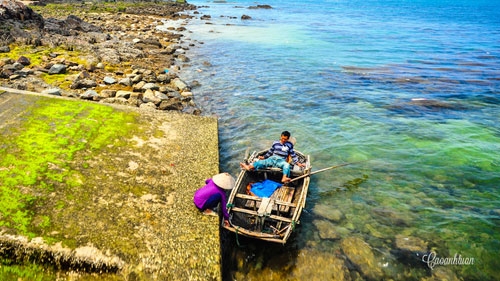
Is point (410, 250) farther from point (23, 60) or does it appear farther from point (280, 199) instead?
point (23, 60)

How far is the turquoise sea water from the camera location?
8711 millimetres

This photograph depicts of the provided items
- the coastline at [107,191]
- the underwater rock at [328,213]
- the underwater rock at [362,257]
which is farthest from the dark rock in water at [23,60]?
the underwater rock at [362,257]

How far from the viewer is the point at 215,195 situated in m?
7.96

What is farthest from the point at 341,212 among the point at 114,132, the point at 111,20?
the point at 111,20

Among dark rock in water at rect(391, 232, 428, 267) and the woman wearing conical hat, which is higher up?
the woman wearing conical hat

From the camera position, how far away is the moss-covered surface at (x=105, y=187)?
6.66m

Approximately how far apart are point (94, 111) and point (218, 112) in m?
8.26

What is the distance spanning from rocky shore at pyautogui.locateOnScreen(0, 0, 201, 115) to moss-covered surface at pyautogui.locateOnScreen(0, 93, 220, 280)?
4.85 m

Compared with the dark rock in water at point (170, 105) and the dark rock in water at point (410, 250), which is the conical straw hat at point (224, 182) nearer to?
the dark rock in water at point (410, 250)

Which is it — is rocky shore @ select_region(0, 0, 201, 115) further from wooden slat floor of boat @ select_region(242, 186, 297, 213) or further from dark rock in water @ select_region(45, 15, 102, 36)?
wooden slat floor of boat @ select_region(242, 186, 297, 213)

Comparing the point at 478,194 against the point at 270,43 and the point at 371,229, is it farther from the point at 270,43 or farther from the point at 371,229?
the point at 270,43

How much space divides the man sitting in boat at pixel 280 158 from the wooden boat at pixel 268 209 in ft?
0.80

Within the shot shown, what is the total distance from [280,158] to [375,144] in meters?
7.41

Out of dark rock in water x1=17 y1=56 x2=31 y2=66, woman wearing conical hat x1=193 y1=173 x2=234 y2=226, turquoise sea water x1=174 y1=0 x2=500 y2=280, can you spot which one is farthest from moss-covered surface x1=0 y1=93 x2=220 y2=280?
dark rock in water x1=17 y1=56 x2=31 y2=66
